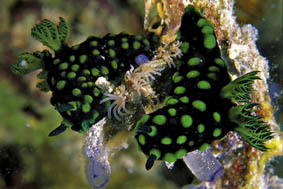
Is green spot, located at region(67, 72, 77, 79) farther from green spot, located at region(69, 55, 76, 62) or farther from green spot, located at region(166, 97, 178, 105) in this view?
green spot, located at region(166, 97, 178, 105)

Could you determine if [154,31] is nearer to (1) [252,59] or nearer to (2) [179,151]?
(1) [252,59]

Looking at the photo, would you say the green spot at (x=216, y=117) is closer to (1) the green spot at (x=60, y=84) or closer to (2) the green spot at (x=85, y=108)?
(2) the green spot at (x=85, y=108)

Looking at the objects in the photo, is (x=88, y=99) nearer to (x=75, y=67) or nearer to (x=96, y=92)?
(x=96, y=92)

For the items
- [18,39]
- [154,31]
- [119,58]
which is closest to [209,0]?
[154,31]

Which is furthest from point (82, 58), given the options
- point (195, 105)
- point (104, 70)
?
point (195, 105)

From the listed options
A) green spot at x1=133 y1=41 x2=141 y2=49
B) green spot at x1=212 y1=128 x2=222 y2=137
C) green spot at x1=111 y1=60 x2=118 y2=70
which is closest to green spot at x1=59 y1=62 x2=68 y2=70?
green spot at x1=111 y1=60 x2=118 y2=70

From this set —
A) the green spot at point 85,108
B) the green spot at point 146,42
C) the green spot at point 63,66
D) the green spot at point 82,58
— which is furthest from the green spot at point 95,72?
the green spot at point 146,42

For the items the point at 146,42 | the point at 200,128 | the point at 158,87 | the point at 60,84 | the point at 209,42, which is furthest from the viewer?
the point at 146,42
